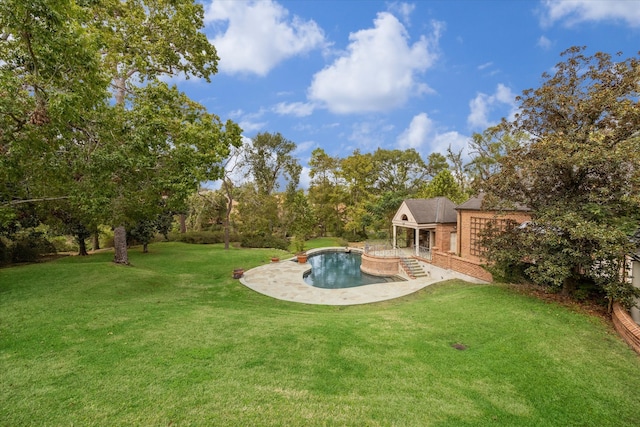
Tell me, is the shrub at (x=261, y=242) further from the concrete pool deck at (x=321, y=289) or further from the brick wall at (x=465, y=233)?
the brick wall at (x=465, y=233)

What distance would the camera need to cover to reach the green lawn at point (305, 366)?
14.1 feet

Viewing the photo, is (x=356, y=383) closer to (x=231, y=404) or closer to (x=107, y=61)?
(x=231, y=404)

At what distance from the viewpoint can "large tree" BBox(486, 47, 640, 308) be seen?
7941 millimetres

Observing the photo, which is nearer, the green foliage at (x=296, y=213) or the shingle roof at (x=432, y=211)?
the shingle roof at (x=432, y=211)

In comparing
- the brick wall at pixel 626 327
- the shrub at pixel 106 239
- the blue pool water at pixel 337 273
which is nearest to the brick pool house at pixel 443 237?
the blue pool water at pixel 337 273

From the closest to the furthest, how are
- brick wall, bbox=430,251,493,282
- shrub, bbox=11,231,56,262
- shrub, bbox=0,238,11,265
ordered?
brick wall, bbox=430,251,493,282 < shrub, bbox=0,238,11,265 < shrub, bbox=11,231,56,262

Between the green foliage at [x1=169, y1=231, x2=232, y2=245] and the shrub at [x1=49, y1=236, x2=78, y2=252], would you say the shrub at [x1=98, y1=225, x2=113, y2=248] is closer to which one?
the shrub at [x1=49, y1=236, x2=78, y2=252]

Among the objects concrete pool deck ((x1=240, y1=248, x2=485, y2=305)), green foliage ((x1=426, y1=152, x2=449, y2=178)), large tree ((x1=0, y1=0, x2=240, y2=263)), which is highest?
green foliage ((x1=426, y1=152, x2=449, y2=178))

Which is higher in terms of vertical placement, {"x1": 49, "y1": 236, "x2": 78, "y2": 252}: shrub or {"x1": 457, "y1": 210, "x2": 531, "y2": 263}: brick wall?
{"x1": 457, "y1": 210, "x2": 531, "y2": 263}: brick wall

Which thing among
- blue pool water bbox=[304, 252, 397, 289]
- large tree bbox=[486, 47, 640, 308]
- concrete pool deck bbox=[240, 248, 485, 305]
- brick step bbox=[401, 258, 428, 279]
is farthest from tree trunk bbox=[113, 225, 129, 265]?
large tree bbox=[486, 47, 640, 308]

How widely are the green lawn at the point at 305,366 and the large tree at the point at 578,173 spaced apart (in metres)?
1.67

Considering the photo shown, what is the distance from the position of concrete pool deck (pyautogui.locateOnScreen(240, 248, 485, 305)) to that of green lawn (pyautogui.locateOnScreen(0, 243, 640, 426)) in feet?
11.5

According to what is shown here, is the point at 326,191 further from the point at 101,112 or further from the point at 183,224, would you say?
the point at 101,112

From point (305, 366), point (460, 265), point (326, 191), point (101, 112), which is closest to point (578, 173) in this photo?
point (460, 265)
